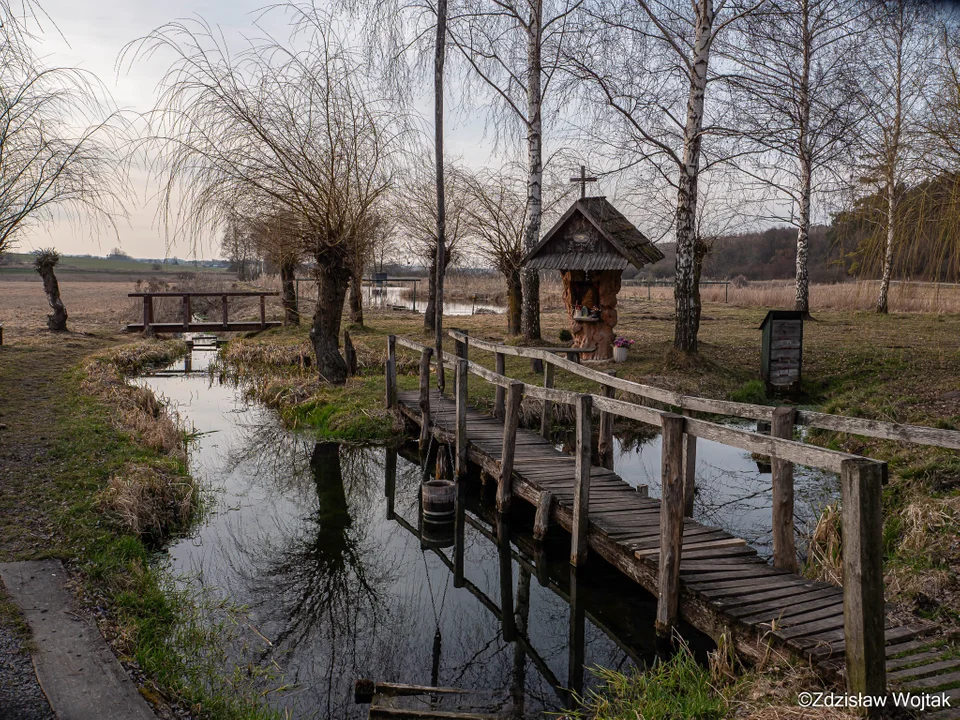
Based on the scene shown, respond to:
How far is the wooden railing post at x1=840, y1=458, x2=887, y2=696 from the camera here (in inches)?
138

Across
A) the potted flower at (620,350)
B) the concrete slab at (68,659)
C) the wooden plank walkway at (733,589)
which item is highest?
the potted flower at (620,350)

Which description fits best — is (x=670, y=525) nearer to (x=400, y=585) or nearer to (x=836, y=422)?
(x=836, y=422)

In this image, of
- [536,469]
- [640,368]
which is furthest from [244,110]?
[640,368]

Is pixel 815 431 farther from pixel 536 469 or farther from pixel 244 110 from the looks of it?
pixel 244 110

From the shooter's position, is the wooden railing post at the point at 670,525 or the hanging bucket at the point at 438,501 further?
the hanging bucket at the point at 438,501

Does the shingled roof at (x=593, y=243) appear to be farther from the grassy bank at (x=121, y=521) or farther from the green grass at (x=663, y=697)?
the green grass at (x=663, y=697)

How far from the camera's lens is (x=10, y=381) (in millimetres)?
12703

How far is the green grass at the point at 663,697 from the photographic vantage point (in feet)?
12.8

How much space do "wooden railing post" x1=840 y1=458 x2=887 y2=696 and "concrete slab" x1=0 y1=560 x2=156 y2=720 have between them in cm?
377

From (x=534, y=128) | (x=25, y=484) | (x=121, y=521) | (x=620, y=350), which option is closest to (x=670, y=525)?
(x=121, y=521)

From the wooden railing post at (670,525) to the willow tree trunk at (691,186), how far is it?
898cm

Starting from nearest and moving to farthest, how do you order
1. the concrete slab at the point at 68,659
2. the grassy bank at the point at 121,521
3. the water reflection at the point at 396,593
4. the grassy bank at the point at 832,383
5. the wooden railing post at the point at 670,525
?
the concrete slab at the point at 68,659 → the grassy bank at the point at 121,521 → the wooden railing post at the point at 670,525 → the water reflection at the point at 396,593 → the grassy bank at the point at 832,383

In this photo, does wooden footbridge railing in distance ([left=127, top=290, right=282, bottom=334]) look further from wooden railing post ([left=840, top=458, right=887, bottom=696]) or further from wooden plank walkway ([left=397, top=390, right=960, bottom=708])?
wooden railing post ([left=840, top=458, right=887, bottom=696])

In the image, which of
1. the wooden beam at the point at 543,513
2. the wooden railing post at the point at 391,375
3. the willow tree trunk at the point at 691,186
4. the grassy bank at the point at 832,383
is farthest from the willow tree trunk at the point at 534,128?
the wooden beam at the point at 543,513
